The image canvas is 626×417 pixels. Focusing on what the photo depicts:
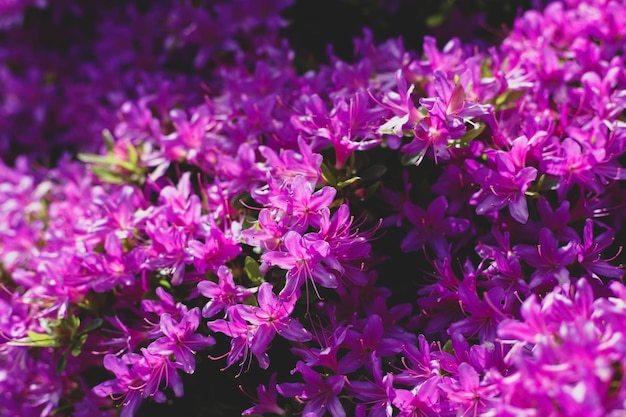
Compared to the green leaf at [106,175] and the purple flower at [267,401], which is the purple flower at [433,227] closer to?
the purple flower at [267,401]

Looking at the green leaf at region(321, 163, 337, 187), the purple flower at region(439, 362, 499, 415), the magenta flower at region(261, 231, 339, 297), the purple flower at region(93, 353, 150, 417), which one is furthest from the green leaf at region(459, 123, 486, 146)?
the purple flower at region(93, 353, 150, 417)

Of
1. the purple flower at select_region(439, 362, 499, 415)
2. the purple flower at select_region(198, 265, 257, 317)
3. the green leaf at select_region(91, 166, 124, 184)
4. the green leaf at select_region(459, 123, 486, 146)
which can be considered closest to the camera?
the purple flower at select_region(439, 362, 499, 415)

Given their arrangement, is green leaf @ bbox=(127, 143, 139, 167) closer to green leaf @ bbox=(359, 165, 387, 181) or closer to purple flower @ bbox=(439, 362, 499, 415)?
green leaf @ bbox=(359, 165, 387, 181)

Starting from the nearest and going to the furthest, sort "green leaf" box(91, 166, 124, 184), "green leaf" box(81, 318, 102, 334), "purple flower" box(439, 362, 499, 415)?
"purple flower" box(439, 362, 499, 415), "green leaf" box(81, 318, 102, 334), "green leaf" box(91, 166, 124, 184)

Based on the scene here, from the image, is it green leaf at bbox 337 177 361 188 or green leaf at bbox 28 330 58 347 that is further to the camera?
green leaf at bbox 28 330 58 347

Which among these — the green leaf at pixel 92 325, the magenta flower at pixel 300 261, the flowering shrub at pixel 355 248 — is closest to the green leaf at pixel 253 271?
the flowering shrub at pixel 355 248

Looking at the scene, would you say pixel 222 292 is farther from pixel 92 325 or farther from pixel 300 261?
pixel 92 325

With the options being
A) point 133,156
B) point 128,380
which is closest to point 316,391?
point 128,380

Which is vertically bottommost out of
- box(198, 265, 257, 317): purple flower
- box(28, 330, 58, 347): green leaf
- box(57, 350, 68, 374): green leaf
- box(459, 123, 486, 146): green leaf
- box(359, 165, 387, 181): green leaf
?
box(57, 350, 68, 374): green leaf

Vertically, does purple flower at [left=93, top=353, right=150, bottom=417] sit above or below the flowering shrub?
below

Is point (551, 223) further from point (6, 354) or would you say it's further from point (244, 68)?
point (6, 354)
